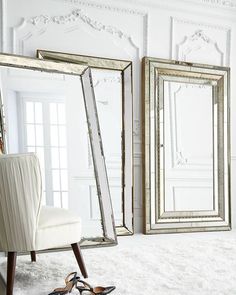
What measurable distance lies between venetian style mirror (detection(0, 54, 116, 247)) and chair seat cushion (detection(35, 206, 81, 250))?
2.37ft

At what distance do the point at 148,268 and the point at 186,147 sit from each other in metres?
1.76

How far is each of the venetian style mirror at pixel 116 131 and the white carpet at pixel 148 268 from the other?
0.42 metres

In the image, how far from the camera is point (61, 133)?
2973 millimetres

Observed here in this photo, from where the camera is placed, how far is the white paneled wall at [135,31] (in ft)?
10.5

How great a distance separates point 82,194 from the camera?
296 cm

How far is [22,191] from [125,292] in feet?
2.65

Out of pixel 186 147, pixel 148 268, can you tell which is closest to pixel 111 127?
pixel 186 147

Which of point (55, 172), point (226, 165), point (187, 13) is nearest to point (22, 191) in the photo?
point (55, 172)

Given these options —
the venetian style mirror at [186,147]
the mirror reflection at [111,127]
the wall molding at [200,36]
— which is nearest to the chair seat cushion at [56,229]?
the mirror reflection at [111,127]

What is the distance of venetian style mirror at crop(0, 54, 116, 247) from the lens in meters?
2.81

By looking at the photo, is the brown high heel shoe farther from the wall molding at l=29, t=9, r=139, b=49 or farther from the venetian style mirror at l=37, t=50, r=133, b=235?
the wall molding at l=29, t=9, r=139, b=49

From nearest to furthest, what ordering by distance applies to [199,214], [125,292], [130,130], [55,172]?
1. [125,292]
2. [55,172]
3. [130,130]
4. [199,214]

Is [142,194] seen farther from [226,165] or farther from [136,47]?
[136,47]

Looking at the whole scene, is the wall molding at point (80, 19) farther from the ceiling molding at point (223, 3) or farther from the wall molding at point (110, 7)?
the ceiling molding at point (223, 3)
